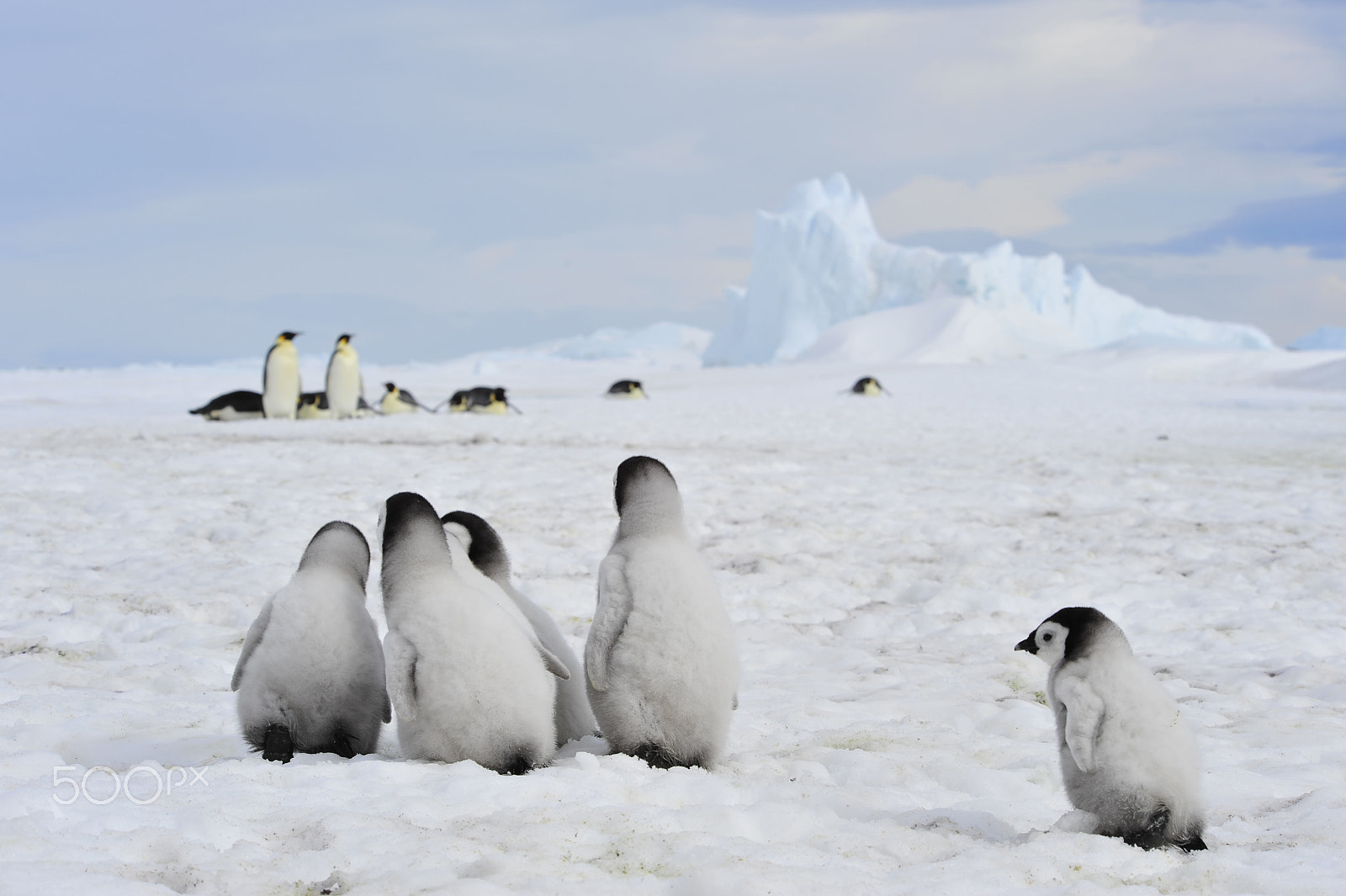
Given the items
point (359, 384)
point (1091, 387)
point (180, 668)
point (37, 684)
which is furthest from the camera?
point (1091, 387)

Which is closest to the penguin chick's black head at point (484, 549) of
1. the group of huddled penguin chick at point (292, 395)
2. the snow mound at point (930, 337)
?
the group of huddled penguin chick at point (292, 395)

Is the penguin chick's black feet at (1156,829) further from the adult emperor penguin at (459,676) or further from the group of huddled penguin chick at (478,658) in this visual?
the adult emperor penguin at (459,676)

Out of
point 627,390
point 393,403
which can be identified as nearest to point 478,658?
point 393,403

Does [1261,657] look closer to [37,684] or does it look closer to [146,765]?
[146,765]

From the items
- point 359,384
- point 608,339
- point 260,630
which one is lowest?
point 260,630

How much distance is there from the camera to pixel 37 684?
349 cm

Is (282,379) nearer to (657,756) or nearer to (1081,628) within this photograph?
(657,756)

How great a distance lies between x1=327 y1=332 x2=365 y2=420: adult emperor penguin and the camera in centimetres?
1473

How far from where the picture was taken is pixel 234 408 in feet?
48.0

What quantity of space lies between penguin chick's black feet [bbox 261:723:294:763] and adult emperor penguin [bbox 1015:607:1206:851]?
1913mm

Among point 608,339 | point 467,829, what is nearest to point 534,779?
point 467,829

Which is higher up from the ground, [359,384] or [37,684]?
[359,384]

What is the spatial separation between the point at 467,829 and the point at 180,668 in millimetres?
2021

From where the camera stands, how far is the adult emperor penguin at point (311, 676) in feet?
9.17
